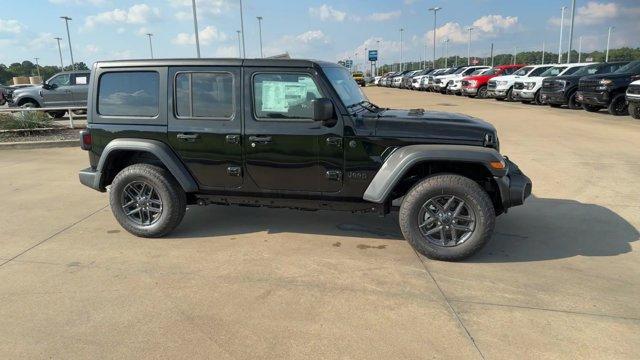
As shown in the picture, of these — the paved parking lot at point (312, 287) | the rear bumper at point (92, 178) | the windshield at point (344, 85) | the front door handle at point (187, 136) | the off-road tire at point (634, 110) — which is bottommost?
the paved parking lot at point (312, 287)

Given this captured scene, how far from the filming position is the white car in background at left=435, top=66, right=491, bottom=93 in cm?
2863

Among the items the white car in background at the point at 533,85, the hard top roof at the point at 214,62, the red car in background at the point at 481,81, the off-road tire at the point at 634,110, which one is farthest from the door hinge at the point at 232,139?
the red car in background at the point at 481,81

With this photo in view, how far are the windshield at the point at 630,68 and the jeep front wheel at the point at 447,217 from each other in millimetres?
13970

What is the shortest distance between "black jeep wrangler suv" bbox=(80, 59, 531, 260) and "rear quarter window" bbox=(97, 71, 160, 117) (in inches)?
0.4

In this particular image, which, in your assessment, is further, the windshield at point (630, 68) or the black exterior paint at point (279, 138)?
the windshield at point (630, 68)

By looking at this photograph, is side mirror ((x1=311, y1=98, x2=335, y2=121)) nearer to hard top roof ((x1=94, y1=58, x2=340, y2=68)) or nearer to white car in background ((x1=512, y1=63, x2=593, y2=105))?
hard top roof ((x1=94, y1=58, x2=340, y2=68))

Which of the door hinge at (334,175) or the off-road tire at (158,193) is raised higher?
the door hinge at (334,175)

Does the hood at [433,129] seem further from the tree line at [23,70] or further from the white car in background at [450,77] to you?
the tree line at [23,70]

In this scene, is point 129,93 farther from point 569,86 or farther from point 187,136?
point 569,86

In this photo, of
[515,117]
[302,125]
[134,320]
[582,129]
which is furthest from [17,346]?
[515,117]

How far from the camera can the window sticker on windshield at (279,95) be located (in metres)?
4.41

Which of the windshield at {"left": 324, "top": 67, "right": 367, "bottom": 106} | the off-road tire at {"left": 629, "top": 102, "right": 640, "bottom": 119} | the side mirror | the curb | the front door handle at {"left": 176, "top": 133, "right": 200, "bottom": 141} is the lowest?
the curb

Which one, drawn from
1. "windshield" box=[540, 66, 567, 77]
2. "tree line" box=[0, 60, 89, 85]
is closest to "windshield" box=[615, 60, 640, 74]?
"windshield" box=[540, 66, 567, 77]

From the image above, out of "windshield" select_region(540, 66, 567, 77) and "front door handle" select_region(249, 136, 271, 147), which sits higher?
"windshield" select_region(540, 66, 567, 77)
